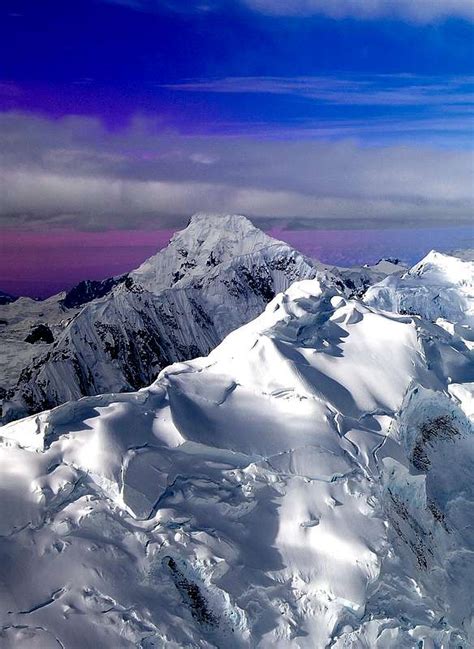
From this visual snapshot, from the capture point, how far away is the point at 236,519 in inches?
752

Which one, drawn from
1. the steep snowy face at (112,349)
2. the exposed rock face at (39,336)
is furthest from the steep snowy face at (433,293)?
the exposed rock face at (39,336)

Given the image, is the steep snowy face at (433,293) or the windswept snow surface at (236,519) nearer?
the windswept snow surface at (236,519)

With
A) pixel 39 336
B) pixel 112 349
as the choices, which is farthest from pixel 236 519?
pixel 39 336

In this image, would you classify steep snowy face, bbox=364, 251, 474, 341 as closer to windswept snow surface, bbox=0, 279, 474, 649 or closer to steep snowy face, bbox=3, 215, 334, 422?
windswept snow surface, bbox=0, 279, 474, 649

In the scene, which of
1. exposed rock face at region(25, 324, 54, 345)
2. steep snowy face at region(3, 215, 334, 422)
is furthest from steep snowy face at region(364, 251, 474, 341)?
exposed rock face at region(25, 324, 54, 345)

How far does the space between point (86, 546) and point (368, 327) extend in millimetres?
19662

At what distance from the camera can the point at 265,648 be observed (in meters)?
16.2

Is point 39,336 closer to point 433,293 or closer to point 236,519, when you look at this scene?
point 433,293

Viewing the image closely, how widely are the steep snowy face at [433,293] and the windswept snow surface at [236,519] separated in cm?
6618

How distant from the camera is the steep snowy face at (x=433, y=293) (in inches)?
3750

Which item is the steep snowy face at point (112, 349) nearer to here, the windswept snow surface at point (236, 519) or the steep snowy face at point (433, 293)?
the steep snowy face at point (433, 293)

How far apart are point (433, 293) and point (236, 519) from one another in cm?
8595

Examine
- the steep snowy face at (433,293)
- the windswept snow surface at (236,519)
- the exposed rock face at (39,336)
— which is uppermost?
the windswept snow surface at (236,519)

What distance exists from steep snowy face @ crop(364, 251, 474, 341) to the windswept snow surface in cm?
6618
